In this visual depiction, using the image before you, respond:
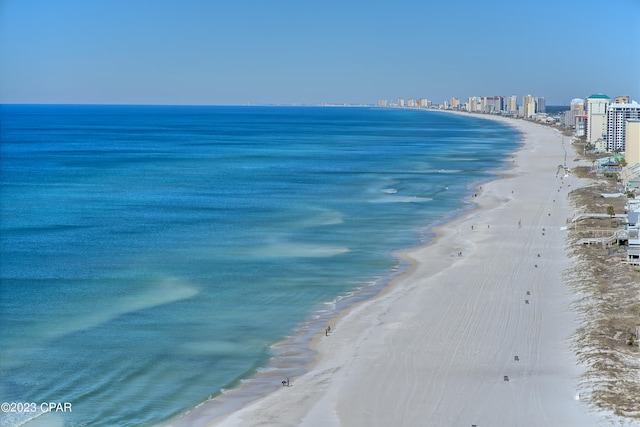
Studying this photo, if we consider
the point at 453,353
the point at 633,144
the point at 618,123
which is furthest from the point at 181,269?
the point at 618,123

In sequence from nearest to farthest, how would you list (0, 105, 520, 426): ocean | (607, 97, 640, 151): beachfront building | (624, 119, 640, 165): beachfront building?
1. (0, 105, 520, 426): ocean
2. (624, 119, 640, 165): beachfront building
3. (607, 97, 640, 151): beachfront building

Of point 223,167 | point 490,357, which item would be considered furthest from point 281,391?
point 223,167

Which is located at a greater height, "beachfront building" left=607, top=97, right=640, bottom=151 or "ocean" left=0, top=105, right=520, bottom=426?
"beachfront building" left=607, top=97, right=640, bottom=151

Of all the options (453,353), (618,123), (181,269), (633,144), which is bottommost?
(453,353)

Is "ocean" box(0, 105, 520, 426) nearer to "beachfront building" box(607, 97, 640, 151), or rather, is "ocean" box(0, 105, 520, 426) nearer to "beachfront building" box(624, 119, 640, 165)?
"beachfront building" box(624, 119, 640, 165)

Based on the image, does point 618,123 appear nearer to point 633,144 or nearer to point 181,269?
point 633,144

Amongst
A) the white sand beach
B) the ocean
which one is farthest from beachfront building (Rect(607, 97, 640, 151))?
the white sand beach

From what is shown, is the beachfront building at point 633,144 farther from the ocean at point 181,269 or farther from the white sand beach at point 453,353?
the white sand beach at point 453,353

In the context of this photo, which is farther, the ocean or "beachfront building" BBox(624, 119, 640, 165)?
"beachfront building" BBox(624, 119, 640, 165)
